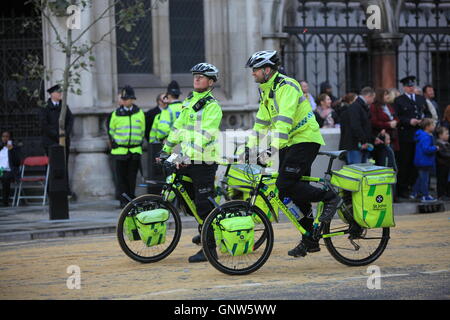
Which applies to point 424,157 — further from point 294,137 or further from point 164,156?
point 294,137

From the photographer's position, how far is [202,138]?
9.52 meters

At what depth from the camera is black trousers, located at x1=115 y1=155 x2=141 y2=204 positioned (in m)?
15.5

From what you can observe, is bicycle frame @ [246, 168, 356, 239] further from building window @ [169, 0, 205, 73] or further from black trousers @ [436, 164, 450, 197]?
building window @ [169, 0, 205, 73]

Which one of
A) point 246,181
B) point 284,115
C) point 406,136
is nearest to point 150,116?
point 406,136

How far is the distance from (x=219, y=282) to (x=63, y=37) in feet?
31.1

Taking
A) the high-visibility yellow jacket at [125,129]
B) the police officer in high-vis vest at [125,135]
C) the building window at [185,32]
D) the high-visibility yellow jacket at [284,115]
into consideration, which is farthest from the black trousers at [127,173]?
the high-visibility yellow jacket at [284,115]

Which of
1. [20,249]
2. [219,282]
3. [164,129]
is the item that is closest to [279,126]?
[219,282]

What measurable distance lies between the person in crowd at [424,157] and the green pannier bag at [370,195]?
7143 mm

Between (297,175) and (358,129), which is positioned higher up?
(358,129)

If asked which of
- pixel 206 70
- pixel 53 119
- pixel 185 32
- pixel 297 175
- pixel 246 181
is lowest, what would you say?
pixel 246 181

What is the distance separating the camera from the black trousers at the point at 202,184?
9.51 metres

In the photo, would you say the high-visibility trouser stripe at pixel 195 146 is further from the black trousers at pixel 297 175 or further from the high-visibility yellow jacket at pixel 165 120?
the high-visibility yellow jacket at pixel 165 120

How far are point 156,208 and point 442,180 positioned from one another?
850 centimetres

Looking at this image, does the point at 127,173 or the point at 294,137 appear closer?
the point at 294,137
